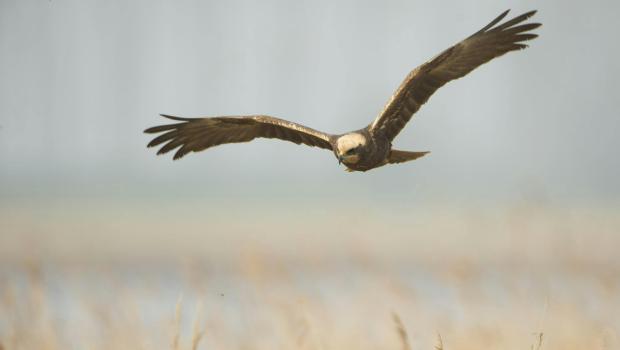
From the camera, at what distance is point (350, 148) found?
19.6 ft

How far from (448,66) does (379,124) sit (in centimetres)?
77

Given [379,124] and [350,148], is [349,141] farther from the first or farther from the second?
[379,124]

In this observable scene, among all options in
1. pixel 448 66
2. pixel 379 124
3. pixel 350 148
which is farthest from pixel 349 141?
pixel 448 66

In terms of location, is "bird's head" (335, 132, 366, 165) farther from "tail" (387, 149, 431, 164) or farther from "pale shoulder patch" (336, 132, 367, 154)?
"tail" (387, 149, 431, 164)

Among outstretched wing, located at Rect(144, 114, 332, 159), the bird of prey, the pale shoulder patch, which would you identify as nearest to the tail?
the bird of prey

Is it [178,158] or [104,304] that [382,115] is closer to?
[178,158]

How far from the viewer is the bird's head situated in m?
5.98

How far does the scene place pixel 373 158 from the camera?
20.4ft

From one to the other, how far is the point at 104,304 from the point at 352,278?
186cm

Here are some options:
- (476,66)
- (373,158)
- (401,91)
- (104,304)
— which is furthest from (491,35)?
(104,304)

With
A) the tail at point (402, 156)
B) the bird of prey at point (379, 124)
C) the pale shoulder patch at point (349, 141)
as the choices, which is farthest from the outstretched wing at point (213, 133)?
the pale shoulder patch at point (349, 141)

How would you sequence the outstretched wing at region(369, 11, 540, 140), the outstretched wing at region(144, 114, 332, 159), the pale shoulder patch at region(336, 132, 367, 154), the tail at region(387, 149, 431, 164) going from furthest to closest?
the outstretched wing at region(144, 114, 332, 159) → the tail at region(387, 149, 431, 164) → the outstretched wing at region(369, 11, 540, 140) → the pale shoulder patch at region(336, 132, 367, 154)

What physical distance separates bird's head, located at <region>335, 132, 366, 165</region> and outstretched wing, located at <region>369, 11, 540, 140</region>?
33 centimetres

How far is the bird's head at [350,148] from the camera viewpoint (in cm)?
598
